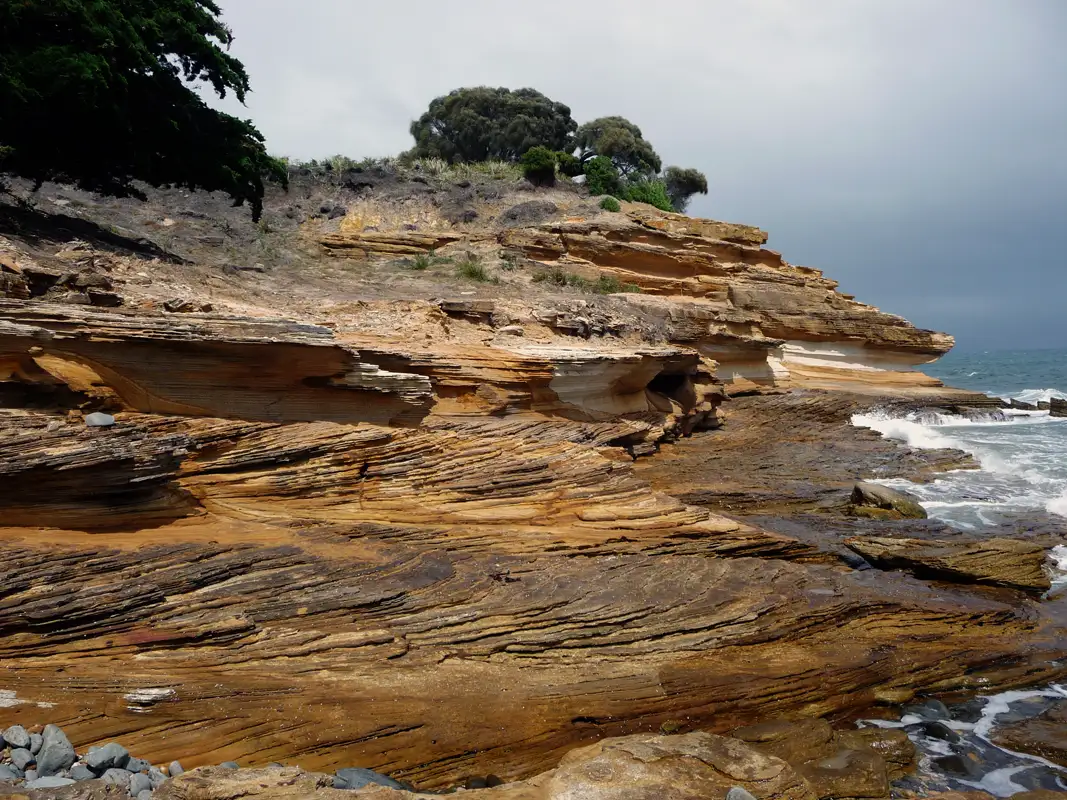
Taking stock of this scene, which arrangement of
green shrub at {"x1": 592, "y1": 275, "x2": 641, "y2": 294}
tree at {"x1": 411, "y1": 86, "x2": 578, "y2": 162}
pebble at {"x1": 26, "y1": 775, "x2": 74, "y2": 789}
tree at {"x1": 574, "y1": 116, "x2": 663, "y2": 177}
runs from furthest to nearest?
tree at {"x1": 574, "y1": 116, "x2": 663, "y2": 177}, tree at {"x1": 411, "y1": 86, "x2": 578, "y2": 162}, green shrub at {"x1": 592, "y1": 275, "x2": 641, "y2": 294}, pebble at {"x1": 26, "y1": 775, "x2": 74, "y2": 789}

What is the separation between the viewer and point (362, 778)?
4.60m

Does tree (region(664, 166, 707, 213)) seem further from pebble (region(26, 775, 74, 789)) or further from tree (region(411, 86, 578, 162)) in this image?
pebble (region(26, 775, 74, 789))

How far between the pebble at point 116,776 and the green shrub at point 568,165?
100ft

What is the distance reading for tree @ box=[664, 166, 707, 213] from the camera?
41562mm

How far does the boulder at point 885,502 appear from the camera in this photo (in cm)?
1125

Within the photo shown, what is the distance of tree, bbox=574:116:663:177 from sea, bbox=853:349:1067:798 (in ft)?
73.3

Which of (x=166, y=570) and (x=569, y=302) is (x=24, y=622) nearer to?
(x=166, y=570)

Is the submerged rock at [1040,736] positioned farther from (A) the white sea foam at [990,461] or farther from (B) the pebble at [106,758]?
(B) the pebble at [106,758]

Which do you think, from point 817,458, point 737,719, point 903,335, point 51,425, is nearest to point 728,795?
point 737,719

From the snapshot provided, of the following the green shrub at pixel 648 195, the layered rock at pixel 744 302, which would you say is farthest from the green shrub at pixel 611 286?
the green shrub at pixel 648 195

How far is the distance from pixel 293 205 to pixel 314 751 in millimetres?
22459

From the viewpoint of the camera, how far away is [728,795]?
430 cm

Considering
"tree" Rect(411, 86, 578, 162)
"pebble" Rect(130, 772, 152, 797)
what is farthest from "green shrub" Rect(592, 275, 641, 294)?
"pebble" Rect(130, 772, 152, 797)

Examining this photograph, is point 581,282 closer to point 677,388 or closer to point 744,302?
point 677,388
